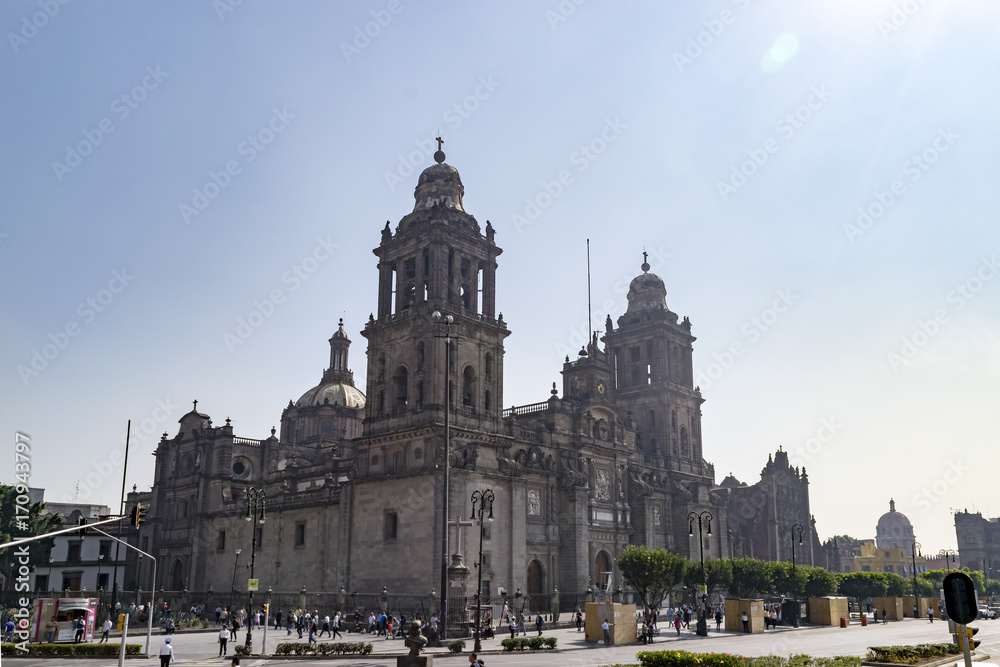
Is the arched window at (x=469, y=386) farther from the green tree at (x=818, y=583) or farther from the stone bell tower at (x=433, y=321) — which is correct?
the green tree at (x=818, y=583)

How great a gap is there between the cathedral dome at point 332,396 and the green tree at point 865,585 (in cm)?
4881

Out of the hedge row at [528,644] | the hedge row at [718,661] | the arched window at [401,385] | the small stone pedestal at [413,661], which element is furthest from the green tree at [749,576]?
the small stone pedestal at [413,661]

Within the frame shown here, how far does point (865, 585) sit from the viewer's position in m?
76.1

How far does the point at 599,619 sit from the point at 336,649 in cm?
1196

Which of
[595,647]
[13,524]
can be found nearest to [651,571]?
[595,647]

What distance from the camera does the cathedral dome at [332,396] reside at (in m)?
86.7

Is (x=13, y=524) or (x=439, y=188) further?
(x=439, y=188)

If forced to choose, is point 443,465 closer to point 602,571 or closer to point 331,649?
point 331,649

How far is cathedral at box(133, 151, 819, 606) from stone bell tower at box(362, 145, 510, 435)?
121mm

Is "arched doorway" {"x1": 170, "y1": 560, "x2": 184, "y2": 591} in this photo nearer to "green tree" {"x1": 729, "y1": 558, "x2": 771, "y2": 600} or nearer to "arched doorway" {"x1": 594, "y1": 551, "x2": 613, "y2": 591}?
"arched doorway" {"x1": 594, "y1": 551, "x2": 613, "y2": 591}

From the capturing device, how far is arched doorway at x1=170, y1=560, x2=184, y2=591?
74.9m

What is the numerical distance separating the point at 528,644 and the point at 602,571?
3046cm

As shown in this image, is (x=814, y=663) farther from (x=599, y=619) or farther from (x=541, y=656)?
(x=599, y=619)

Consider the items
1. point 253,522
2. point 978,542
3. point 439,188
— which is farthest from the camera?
point 978,542
